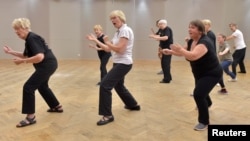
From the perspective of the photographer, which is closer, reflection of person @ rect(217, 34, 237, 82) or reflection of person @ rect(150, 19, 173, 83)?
reflection of person @ rect(217, 34, 237, 82)

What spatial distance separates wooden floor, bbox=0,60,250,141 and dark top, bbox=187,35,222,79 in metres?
0.69

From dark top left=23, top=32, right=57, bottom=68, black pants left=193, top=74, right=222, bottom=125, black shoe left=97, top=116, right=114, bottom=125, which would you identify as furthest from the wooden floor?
dark top left=23, top=32, right=57, bottom=68

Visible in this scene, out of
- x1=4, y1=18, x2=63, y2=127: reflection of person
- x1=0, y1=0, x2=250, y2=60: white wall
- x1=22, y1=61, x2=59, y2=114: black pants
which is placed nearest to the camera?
x1=4, y1=18, x2=63, y2=127: reflection of person

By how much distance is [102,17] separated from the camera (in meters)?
12.7

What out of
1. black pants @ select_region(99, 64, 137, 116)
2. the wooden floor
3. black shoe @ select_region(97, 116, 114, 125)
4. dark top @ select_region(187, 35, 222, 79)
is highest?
dark top @ select_region(187, 35, 222, 79)

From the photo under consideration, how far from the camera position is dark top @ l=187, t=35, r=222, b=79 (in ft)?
10.5

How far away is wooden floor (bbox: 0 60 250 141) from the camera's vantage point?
3.30m

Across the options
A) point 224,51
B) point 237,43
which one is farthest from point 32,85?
point 237,43

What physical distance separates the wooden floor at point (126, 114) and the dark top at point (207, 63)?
694 millimetres

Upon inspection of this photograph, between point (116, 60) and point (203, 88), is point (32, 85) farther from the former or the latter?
point (203, 88)

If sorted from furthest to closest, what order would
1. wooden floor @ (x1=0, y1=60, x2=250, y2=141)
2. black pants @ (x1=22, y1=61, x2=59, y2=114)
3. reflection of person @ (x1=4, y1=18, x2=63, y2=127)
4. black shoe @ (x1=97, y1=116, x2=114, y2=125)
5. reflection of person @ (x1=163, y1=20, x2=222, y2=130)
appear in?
black shoe @ (x1=97, y1=116, x2=114, y2=125) < black pants @ (x1=22, y1=61, x2=59, y2=114) < reflection of person @ (x1=4, y1=18, x2=63, y2=127) < wooden floor @ (x1=0, y1=60, x2=250, y2=141) < reflection of person @ (x1=163, y1=20, x2=222, y2=130)

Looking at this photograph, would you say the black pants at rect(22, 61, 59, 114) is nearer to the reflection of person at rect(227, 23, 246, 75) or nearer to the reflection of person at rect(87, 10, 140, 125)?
the reflection of person at rect(87, 10, 140, 125)

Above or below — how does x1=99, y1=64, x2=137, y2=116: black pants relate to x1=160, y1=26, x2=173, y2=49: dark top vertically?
below

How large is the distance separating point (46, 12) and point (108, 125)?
32.2 ft
